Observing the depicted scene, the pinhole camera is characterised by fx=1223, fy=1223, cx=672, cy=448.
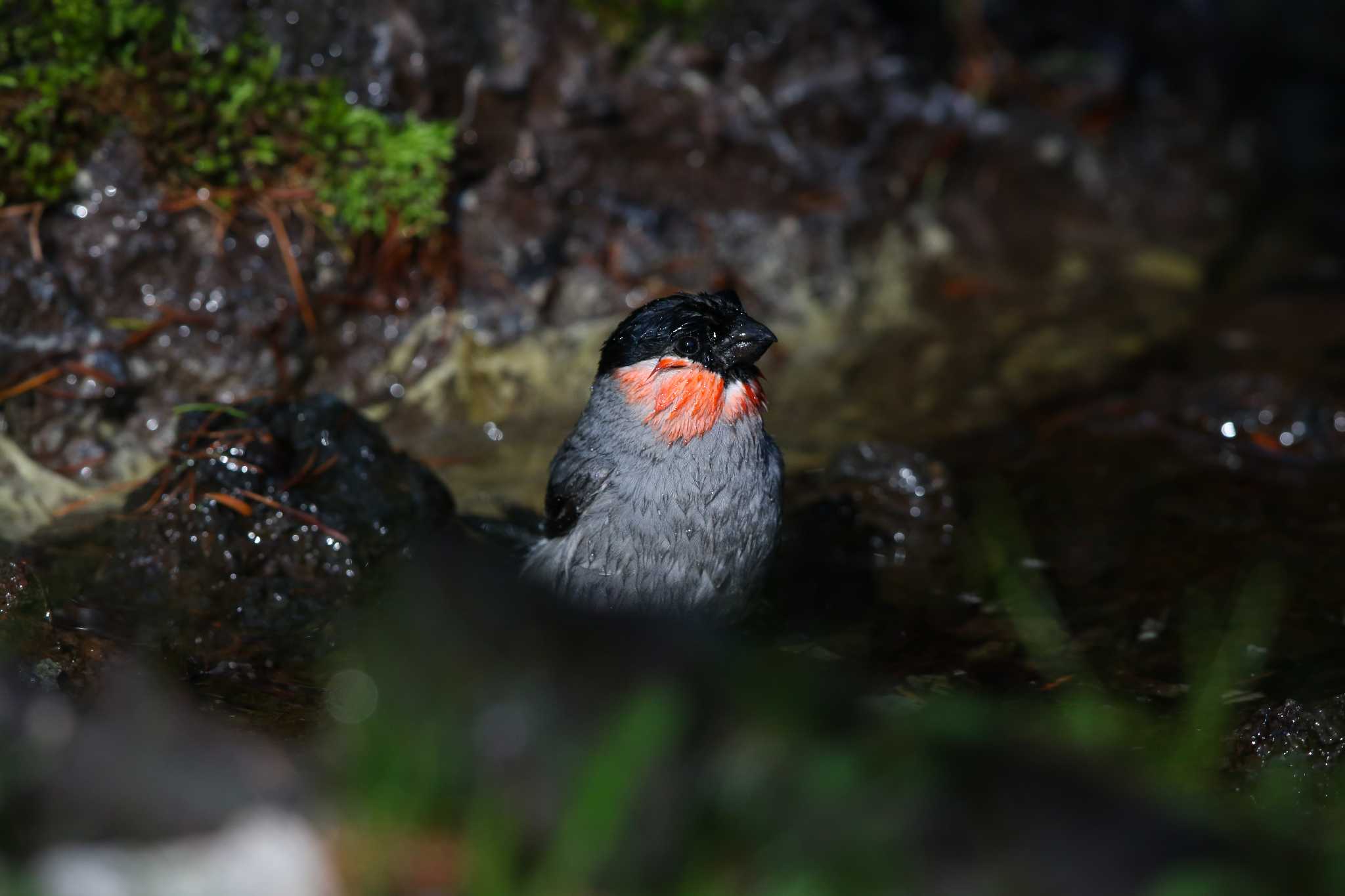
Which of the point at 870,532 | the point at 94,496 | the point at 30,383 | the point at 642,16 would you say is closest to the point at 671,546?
the point at 870,532

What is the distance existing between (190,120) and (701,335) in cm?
307

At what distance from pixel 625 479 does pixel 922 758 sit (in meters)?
2.39

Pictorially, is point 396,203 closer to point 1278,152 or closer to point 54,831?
point 54,831

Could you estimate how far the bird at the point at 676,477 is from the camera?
14.3 ft

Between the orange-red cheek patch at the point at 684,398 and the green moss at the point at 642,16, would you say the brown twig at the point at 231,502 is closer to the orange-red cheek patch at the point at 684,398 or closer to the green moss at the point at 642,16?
the orange-red cheek patch at the point at 684,398

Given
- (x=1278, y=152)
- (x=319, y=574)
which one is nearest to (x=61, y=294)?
(x=319, y=574)

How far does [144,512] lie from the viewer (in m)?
5.17

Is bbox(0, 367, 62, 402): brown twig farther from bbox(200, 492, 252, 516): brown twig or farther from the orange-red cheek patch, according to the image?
the orange-red cheek patch

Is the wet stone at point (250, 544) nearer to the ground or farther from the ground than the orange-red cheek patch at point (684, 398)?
nearer to the ground

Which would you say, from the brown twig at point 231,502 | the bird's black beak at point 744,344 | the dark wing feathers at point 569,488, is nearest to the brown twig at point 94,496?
the brown twig at point 231,502

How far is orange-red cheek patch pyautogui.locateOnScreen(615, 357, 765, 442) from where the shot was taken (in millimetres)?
4410

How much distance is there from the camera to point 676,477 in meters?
4.36

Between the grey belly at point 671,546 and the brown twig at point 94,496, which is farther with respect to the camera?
the brown twig at point 94,496

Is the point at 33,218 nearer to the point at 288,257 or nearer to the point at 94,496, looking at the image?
the point at 288,257
